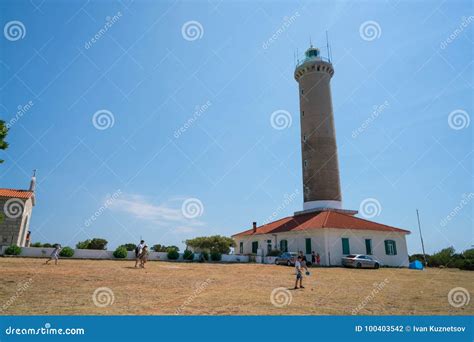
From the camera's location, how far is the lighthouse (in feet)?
117

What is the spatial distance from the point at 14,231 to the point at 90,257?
7.77 metres

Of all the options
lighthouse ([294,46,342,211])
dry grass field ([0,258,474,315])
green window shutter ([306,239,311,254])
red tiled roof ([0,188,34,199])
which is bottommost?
dry grass field ([0,258,474,315])

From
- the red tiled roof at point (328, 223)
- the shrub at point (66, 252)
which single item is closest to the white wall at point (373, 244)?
the red tiled roof at point (328, 223)

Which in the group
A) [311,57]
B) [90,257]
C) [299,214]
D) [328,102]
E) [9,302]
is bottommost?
[9,302]

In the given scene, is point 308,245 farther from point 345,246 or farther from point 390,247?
point 390,247

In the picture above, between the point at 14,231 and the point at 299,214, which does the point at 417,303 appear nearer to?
the point at 299,214

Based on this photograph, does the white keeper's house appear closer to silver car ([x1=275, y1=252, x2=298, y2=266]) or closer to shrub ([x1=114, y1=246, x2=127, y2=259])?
silver car ([x1=275, y1=252, x2=298, y2=266])

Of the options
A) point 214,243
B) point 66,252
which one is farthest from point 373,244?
point 66,252

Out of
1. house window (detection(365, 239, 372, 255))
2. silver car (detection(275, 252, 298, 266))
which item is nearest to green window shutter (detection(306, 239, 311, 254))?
silver car (detection(275, 252, 298, 266))

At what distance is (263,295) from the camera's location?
11.0m

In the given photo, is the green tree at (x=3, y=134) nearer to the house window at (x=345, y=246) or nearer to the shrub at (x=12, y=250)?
the shrub at (x=12, y=250)
